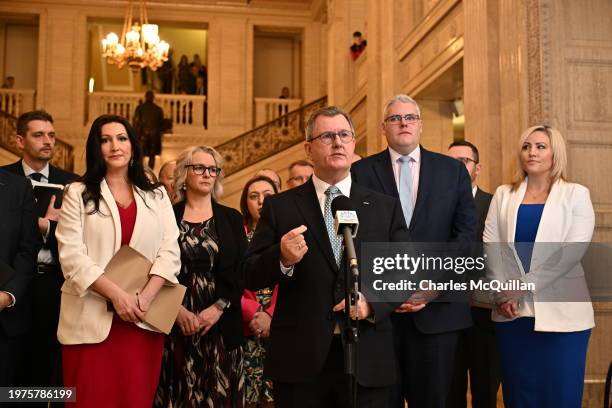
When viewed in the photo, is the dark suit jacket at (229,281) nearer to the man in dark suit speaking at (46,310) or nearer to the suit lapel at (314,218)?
the man in dark suit speaking at (46,310)

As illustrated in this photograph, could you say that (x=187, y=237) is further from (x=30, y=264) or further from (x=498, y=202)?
(x=498, y=202)

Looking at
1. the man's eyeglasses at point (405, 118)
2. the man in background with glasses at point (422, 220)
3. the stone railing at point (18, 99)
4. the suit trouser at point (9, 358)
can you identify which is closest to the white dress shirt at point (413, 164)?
the man in background with glasses at point (422, 220)

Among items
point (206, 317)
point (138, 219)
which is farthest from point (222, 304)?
point (138, 219)

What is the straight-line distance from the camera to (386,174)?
3547mm

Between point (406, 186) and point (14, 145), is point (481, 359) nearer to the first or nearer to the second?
point (406, 186)

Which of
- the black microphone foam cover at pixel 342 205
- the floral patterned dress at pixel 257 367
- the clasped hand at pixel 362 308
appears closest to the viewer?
the black microphone foam cover at pixel 342 205

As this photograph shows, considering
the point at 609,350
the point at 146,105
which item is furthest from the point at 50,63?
the point at 609,350

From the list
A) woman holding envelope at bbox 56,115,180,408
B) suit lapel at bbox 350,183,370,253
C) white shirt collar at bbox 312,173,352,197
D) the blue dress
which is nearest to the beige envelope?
woman holding envelope at bbox 56,115,180,408

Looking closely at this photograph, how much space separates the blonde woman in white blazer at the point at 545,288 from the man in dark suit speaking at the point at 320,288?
0.90 metres

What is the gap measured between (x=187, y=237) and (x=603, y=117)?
377 cm

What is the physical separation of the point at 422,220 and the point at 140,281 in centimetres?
134

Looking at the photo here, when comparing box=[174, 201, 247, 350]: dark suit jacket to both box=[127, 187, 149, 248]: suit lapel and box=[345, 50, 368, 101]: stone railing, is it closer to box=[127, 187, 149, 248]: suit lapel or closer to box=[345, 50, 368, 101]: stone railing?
box=[127, 187, 149, 248]: suit lapel

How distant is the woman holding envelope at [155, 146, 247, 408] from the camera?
3.74 meters

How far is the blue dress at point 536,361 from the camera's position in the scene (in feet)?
11.4
